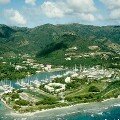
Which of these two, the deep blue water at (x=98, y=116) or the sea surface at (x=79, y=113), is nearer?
the deep blue water at (x=98, y=116)

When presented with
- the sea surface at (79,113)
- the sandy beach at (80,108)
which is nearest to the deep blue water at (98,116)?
the sea surface at (79,113)

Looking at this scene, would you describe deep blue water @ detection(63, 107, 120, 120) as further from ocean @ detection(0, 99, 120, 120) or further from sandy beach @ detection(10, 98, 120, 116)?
sandy beach @ detection(10, 98, 120, 116)

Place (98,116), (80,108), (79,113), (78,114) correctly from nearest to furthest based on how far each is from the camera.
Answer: (98,116) → (78,114) → (79,113) → (80,108)

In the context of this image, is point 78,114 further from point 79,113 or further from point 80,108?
point 80,108

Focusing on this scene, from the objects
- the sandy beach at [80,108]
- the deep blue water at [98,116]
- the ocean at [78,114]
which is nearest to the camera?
the deep blue water at [98,116]

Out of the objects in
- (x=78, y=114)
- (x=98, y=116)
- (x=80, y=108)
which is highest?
(x=80, y=108)

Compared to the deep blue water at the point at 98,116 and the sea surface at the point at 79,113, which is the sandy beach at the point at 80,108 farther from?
the deep blue water at the point at 98,116

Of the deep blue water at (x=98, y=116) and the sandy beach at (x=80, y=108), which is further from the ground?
the sandy beach at (x=80, y=108)

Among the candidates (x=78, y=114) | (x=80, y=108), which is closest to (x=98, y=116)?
(x=78, y=114)

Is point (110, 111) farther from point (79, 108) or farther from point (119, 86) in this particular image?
point (119, 86)
